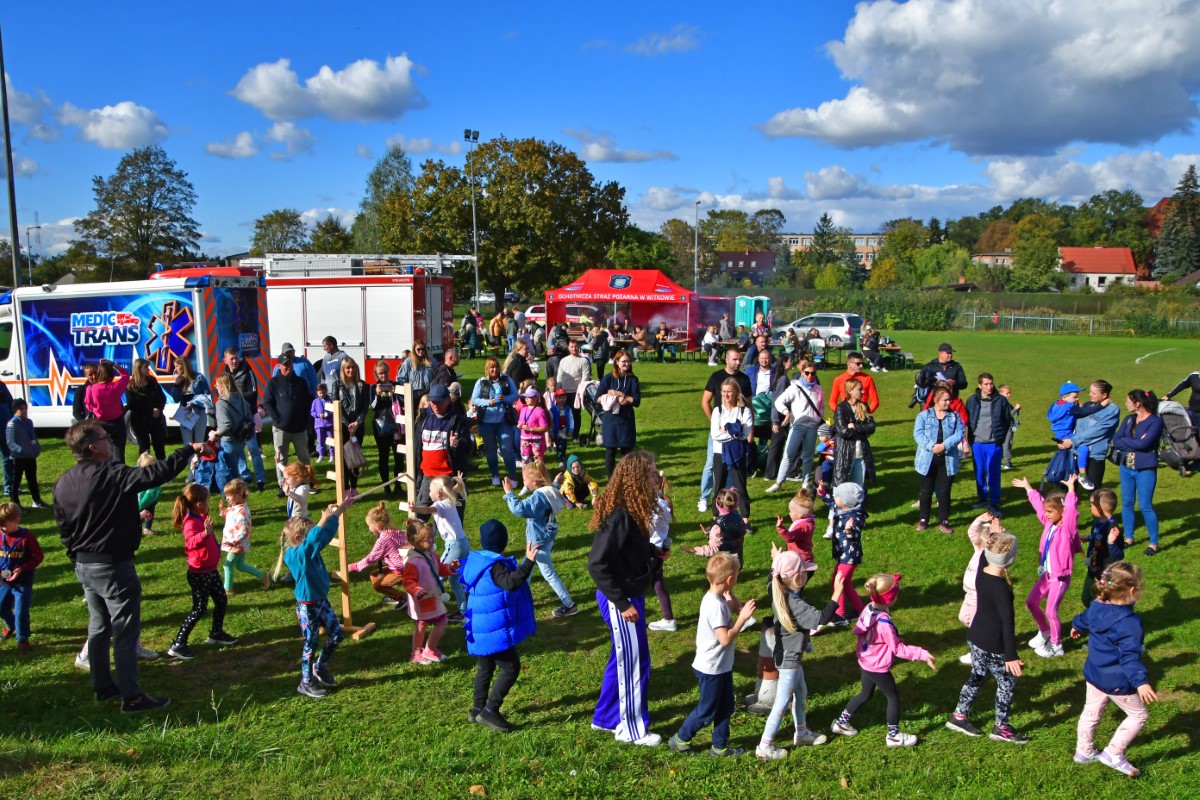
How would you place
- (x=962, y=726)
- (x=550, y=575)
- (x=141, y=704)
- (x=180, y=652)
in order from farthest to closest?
(x=550, y=575) → (x=180, y=652) → (x=141, y=704) → (x=962, y=726)

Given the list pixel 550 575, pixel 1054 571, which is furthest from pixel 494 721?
A: pixel 1054 571

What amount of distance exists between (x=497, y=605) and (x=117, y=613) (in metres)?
2.49

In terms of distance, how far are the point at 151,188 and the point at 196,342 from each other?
4603 centimetres

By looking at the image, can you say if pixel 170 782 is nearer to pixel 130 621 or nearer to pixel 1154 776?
pixel 130 621

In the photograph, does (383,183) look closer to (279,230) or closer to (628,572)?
(279,230)

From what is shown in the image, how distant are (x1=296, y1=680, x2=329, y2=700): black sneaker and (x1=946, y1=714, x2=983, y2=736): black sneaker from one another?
13.8ft

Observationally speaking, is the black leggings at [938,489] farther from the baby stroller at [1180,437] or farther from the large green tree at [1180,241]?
the large green tree at [1180,241]

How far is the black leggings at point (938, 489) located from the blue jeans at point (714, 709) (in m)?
5.26

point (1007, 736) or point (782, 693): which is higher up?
point (782, 693)

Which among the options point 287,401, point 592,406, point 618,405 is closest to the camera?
point 618,405

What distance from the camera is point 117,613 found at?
17.3 ft

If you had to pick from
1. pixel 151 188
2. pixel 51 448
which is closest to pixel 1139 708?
pixel 51 448

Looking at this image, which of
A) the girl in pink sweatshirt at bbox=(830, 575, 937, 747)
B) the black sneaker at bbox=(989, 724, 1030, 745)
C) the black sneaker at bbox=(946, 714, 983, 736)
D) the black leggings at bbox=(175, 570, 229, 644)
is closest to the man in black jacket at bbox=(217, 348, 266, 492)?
the black leggings at bbox=(175, 570, 229, 644)

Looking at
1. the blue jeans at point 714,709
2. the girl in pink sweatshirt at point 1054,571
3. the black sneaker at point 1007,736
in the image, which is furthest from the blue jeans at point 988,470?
the blue jeans at point 714,709
